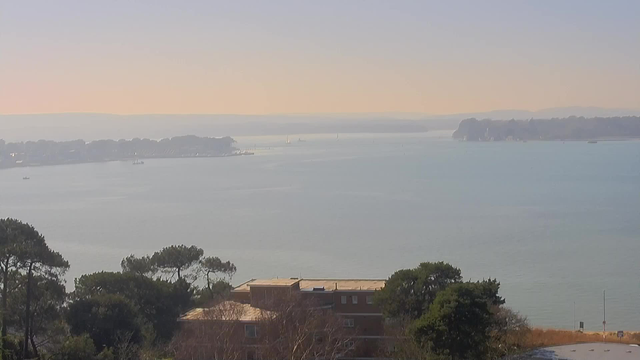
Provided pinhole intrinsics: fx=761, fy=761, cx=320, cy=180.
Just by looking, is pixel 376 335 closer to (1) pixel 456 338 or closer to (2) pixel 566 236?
(1) pixel 456 338

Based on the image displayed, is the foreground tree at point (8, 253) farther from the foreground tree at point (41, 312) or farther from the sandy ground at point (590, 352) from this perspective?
the sandy ground at point (590, 352)

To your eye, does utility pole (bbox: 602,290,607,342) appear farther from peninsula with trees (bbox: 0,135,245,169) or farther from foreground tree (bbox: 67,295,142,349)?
peninsula with trees (bbox: 0,135,245,169)

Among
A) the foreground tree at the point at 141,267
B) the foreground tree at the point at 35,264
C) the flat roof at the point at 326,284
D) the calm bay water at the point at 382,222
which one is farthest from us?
the calm bay water at the point at 382,222

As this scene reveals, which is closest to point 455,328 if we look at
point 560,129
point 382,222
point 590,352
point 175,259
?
point 590,352

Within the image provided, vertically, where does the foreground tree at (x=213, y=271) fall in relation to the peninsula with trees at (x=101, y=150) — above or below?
below

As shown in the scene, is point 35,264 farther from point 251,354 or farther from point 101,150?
point 101,150

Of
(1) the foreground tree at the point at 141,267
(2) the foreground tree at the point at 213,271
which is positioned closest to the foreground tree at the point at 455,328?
(2) the foreground tree at the point at 213,271
